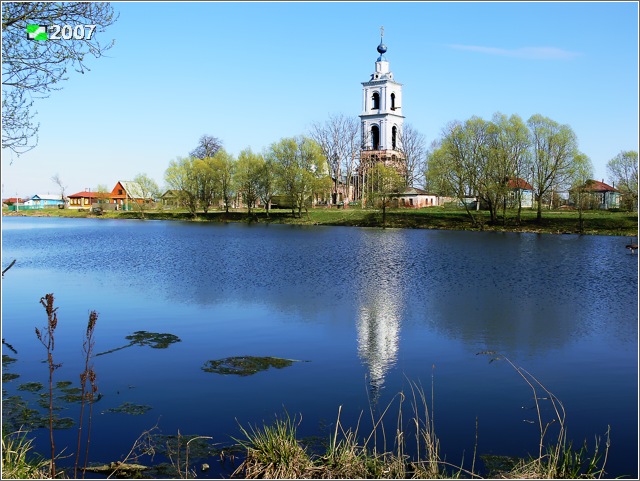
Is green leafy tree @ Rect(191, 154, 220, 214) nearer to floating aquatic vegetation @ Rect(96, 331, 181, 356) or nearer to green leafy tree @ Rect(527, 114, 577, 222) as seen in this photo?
green leafy tree @ Rect(527, 114, 577, 222)

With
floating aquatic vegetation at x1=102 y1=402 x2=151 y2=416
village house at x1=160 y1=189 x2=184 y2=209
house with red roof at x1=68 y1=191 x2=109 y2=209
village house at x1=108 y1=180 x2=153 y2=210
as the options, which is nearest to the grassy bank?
village house at x1=160 y1=189 x2=184 y2=209

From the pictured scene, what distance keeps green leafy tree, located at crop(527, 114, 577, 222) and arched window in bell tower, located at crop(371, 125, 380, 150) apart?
47.6 m

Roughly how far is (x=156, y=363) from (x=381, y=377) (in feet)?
17.6

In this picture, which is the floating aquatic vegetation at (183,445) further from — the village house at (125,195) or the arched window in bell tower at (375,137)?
the village house at (125,195)

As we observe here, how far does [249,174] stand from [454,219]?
31557 millimetres

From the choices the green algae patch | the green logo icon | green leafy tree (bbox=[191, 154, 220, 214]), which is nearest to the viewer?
the green logo icon

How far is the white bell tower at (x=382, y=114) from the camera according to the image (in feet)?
356

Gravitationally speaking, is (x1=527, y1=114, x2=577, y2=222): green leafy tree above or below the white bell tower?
below

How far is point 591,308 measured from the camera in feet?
74.4

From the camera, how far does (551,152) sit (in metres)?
64.2

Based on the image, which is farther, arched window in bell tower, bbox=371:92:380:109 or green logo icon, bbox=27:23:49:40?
arched window in bell tower, bbox=371:92:380:109

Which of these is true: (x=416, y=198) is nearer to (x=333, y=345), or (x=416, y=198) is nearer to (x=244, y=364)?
(x=333, y=345)

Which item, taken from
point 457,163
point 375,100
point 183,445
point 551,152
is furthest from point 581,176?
point 183,445

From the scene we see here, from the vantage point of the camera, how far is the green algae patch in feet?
46.1
